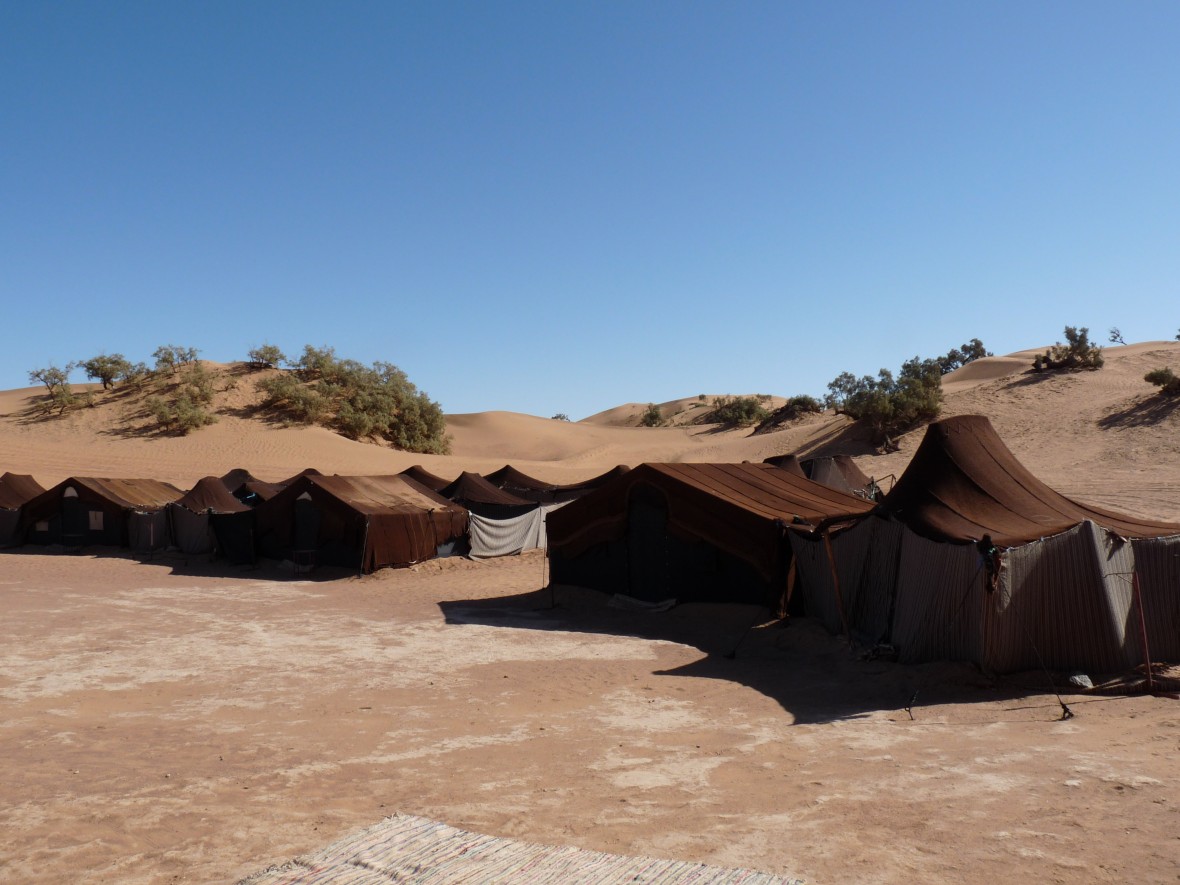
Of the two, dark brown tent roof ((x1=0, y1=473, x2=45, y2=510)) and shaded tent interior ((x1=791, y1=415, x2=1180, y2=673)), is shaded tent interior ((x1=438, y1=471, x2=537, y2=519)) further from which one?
shaded tent interior ((x1=791, y1=415, x2=1180, y2=673))

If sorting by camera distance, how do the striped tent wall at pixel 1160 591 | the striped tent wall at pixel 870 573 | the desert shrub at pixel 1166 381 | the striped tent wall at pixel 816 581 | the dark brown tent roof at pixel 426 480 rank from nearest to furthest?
1. the striped tent wall at pixel 1160 591
2. the striped tent wall at pixel 870 573
3. the striped tent wall at pixel 816 581
4. the dark brown tent roof at pixel 426 480
5. the desert shrub at pixel 1166 381

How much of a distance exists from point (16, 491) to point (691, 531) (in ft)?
84.2

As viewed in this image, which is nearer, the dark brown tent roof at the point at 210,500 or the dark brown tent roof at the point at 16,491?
the dark brown tent roof at the point at 210,500

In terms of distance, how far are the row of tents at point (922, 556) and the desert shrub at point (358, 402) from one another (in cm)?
4269

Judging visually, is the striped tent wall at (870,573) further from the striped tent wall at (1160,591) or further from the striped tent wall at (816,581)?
the striped tent wall at (1160,591)

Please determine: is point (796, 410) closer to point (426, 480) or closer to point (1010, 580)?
point (426, 480)

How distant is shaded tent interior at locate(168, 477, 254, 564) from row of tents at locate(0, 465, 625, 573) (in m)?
0.03

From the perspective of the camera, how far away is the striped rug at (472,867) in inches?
198

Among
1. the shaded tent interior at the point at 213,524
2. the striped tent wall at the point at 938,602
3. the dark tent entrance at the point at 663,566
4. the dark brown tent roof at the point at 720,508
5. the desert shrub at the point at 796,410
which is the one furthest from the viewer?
the desert shrub at the point at 796,410

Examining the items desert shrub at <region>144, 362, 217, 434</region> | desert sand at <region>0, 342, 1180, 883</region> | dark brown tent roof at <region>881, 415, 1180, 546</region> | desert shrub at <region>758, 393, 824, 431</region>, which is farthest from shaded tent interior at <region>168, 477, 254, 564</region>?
desert shrub at <region>758, 393, 824, 431</region>

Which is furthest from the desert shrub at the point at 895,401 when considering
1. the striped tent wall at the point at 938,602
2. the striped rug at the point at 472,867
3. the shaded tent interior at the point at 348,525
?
the striped rug at the point at 472,867

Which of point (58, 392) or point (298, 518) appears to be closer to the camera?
point (298, 518)

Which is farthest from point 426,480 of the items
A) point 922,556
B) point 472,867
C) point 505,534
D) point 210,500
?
point 472,867

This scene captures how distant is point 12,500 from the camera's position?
95.9 ft
